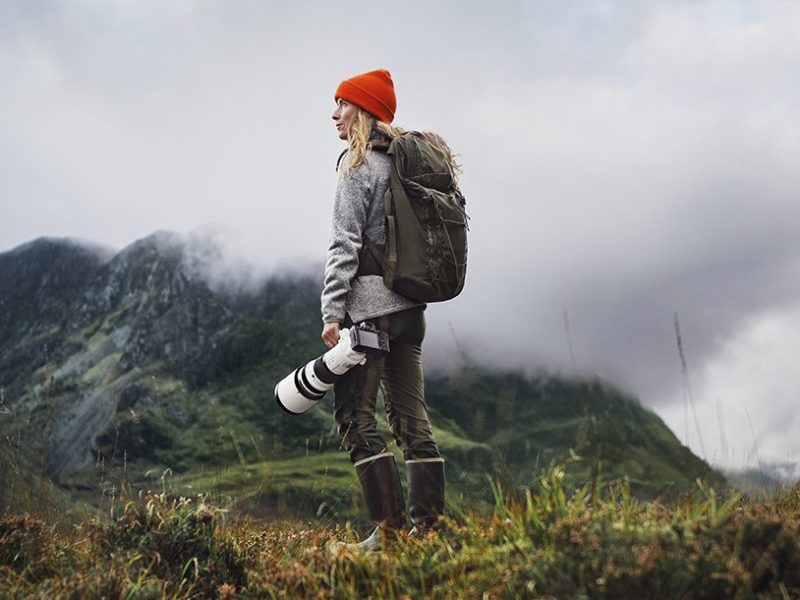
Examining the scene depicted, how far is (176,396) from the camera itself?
572 feet

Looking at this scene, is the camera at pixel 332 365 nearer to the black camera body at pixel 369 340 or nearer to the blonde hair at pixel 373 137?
the black camera body at pixel 369 340

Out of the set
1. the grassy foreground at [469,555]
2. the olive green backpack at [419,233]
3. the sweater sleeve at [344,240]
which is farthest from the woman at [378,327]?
the grassy foreground at [469,555]

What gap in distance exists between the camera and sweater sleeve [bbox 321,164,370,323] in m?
5.77

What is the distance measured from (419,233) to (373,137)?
35.7 inches

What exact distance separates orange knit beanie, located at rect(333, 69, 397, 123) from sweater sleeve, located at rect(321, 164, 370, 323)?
1.66 feet

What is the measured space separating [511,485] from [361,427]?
1350 millimetres

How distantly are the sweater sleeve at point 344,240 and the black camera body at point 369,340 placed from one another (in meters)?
0.18

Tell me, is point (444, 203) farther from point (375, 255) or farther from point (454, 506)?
point (454, 506)

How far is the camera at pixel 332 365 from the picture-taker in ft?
18.6

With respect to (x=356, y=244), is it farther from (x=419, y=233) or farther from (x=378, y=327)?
(x=378, y=327)

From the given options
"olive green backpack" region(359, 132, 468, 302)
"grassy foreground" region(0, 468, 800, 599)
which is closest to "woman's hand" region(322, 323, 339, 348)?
"olive green backpack" region(359, 132, 468, 302)

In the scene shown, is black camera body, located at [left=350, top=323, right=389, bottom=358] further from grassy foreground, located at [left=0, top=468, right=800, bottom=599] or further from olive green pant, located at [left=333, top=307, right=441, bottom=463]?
grassy foreground, located at [left=0, top=468, right=800, bottom=599]

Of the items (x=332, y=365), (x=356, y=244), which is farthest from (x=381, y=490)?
(x=356, y=244)

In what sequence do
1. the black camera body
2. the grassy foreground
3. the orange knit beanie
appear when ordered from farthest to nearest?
1. the orange knit beanie
2. the black camera body
3. the grassy foreground
